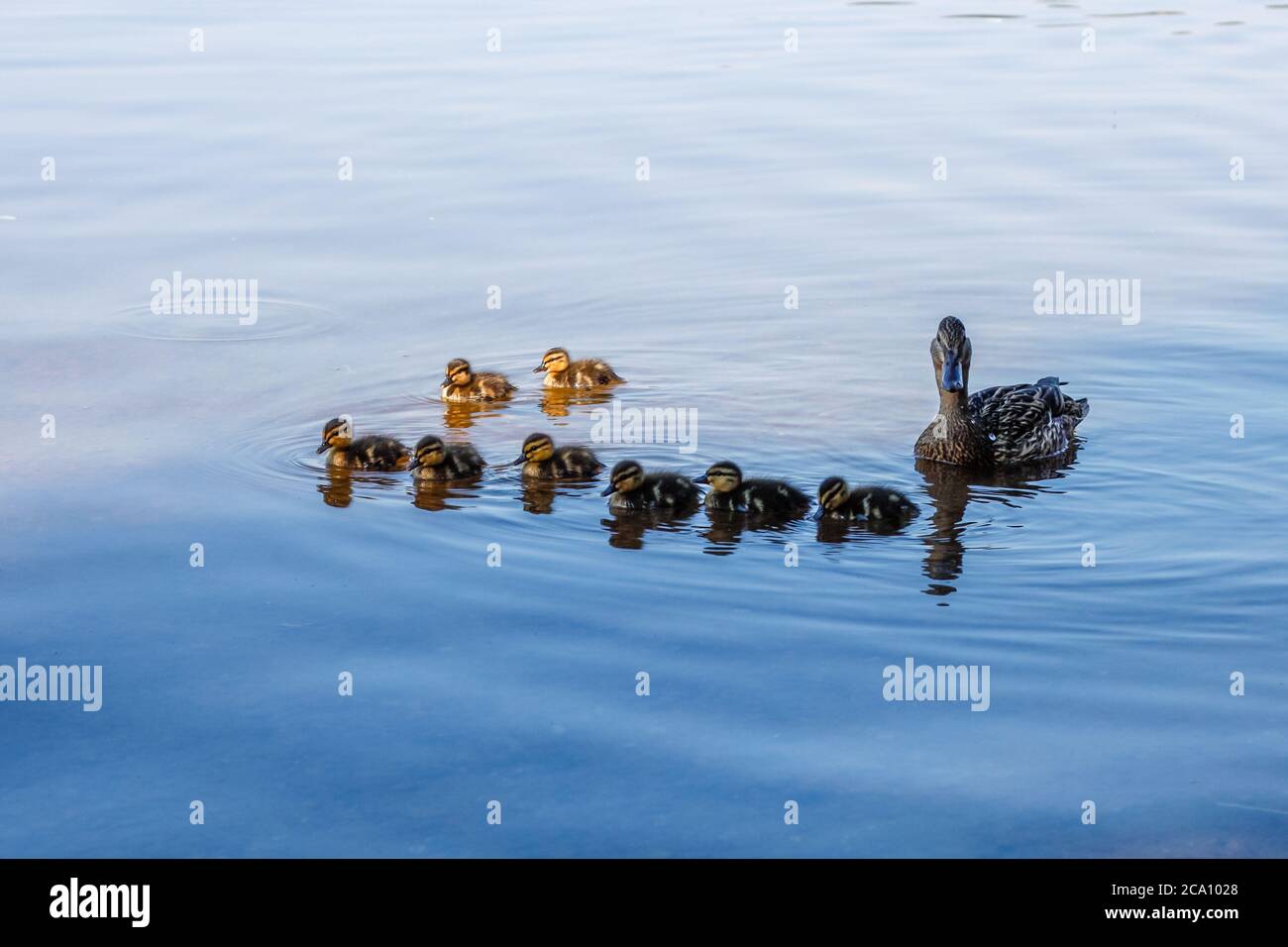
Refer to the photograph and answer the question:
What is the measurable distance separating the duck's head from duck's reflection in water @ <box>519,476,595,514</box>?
1881 millimetres

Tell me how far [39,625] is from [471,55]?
1434cm

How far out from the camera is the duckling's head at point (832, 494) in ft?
26.5

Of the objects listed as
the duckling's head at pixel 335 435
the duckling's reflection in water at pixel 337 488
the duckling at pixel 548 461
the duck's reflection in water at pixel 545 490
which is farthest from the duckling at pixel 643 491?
the duckling's head at pixel 335 435

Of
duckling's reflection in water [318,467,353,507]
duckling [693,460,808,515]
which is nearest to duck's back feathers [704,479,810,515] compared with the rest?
duckling [693,460,808,515]

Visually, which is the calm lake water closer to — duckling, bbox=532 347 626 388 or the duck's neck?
duckling, bbox=532 347 626 388

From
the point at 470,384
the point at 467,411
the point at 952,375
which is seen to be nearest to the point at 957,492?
the point at 952,375

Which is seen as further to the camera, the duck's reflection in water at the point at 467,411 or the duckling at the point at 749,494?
the duck's reflection in water at the point at 467,411

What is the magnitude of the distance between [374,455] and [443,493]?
51 centimetres

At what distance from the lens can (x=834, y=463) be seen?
899 centimetres

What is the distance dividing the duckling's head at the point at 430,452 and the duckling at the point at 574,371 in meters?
1.67

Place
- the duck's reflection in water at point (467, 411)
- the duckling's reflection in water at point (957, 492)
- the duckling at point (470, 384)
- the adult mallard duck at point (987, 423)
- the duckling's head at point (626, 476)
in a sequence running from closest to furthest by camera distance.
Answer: the duckling's reflection in water at point (957, 492)
the duckling's head at point (626, 476)
the adult mallard duck at point (987, 423)
the duck's reflection in water at point (467, 411)
the duckling at point (470, 384)

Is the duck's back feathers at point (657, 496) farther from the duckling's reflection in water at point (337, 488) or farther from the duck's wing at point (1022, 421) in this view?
the duck's wing at point (1022, 421)

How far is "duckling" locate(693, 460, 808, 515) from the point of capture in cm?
812
